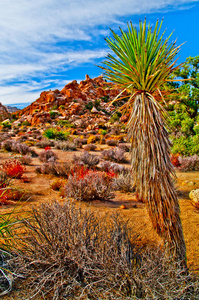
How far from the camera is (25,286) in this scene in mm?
2400

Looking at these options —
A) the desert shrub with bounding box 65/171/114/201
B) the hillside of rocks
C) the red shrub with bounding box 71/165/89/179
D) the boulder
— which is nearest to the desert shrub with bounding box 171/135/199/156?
the boulder

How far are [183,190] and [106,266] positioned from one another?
18.2 ft

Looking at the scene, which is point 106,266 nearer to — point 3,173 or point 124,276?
point 124,276

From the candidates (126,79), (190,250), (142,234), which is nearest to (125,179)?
(142,234)

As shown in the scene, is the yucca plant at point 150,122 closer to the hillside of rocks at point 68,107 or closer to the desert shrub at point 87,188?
the desert shrub at point 87,188

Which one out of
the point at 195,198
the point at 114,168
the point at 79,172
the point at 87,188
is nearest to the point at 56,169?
the point at 79,172

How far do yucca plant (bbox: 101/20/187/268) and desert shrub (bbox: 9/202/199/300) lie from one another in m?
0.50

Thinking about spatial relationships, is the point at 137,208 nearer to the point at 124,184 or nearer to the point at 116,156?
the point at 124,184

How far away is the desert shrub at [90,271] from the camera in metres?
2.09

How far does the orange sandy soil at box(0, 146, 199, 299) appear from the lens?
3.77 meters

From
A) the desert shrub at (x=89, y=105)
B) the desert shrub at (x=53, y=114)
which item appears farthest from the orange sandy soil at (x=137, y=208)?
the desert shrub at (x=89, y=105)

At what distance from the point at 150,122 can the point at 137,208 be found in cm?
348

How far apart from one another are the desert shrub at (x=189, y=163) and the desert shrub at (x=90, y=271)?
24.4 ft

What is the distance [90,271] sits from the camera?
7.82ft
